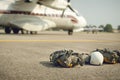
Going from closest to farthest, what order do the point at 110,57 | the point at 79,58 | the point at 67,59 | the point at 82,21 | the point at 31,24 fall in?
the point at 67,59 → the point at 79,58 → the point at 110,57 → the point at 31,24 → the point at 82,21

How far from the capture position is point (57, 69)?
27.9ft

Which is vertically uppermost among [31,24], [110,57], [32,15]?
[32,15]

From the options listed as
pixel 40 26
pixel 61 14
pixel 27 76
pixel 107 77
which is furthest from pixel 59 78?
pixel 61 14

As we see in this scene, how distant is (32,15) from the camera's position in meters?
32.3

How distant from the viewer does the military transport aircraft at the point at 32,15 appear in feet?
99.3

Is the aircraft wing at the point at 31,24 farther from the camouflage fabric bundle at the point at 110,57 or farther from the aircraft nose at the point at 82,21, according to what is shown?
the camouflage fabric bundle at the point at 110,57

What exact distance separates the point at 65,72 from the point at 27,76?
4.60 ft

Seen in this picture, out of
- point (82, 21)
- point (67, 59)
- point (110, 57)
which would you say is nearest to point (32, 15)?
A: point (82, 21)

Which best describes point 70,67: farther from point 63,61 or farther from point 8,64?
point 8,64

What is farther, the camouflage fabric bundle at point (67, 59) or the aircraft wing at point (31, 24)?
the aircraft wing at point (31, 24)

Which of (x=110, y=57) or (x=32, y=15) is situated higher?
(x=32, y=15)

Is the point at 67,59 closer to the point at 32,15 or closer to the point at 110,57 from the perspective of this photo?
the point at 110,57

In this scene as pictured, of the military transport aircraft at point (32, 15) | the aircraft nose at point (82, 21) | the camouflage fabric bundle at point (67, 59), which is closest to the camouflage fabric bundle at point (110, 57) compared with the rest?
the camouflage fabric bundle at point (67, 59)

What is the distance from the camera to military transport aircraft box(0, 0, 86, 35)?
30.3 metres
